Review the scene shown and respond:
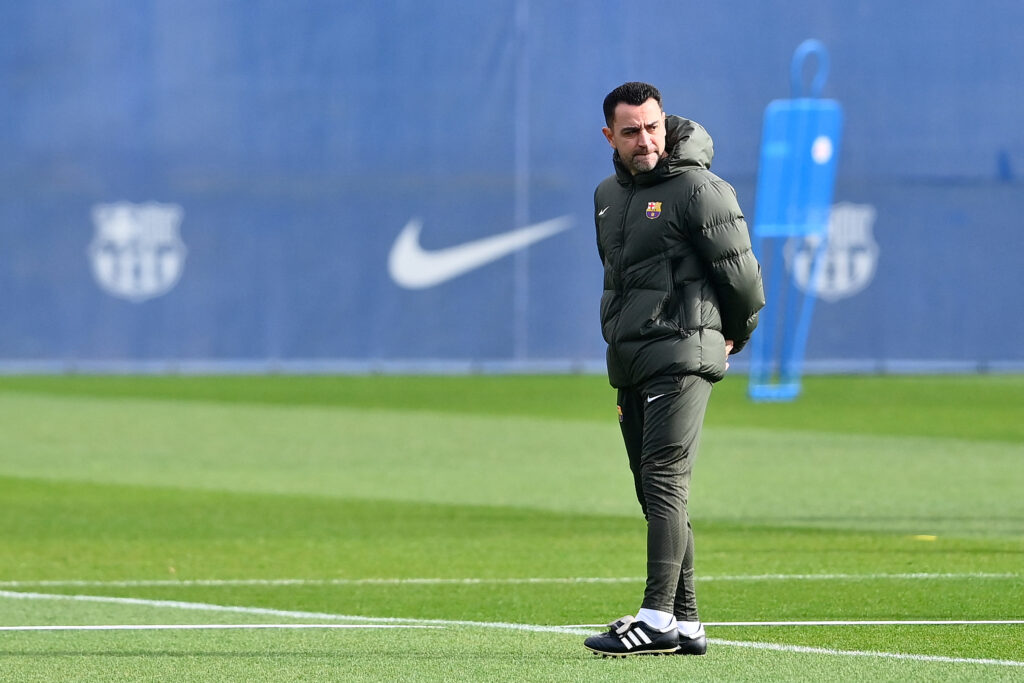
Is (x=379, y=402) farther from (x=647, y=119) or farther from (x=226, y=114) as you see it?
(x=647, y=119)

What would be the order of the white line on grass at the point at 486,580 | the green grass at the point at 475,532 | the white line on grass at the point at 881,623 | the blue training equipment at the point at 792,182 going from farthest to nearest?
the blue training equipment at the point at 792,182 < the white line on grass at the point at 486,580 < the white line on grass at the point at 881,623 < the green grass at the point at 475,532

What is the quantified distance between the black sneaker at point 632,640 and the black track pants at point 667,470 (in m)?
0.08

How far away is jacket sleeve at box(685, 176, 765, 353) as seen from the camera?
18.4 ft

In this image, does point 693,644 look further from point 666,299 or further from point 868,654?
point 666,299

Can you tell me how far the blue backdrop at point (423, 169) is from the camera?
21188 mm

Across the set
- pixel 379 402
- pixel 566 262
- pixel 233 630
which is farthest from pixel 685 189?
pixel 566 262

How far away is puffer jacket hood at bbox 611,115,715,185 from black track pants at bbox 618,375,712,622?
0.62 meters

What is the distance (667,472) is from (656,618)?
452 millimetres

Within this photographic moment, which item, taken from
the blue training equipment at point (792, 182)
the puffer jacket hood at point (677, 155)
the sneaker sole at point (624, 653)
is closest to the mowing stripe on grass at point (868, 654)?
the sneaker sole at point (624, 653)

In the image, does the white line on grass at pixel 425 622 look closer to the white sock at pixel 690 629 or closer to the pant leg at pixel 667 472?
the white sock at pixel 690 629

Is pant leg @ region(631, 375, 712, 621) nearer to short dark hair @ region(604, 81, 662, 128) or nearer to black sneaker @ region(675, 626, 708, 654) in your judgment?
black sneaker @ region(675, 626, 708, 654)

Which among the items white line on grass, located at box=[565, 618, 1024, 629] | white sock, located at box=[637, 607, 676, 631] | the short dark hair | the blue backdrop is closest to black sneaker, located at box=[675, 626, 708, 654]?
white sock, located at box=[637, 607, 676, 631]

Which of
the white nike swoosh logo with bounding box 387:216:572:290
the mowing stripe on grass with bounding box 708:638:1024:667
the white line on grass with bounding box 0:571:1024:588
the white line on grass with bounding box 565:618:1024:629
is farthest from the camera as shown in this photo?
the white nike swoosh logo with bounding box 387:216:572:290

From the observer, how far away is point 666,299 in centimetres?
569
